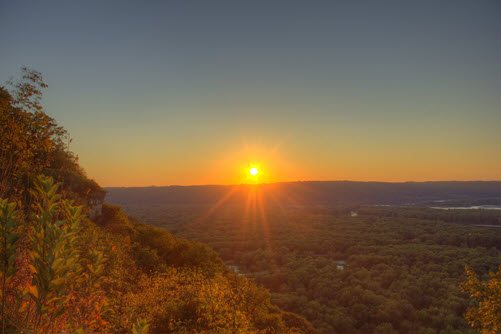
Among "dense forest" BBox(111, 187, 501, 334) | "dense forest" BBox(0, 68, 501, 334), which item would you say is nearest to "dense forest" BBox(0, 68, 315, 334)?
"dense forest" BBox(0, 68, 501, 334)

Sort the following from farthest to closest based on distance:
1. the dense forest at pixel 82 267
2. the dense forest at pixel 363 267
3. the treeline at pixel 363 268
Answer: the treeline at pixel 363 268 → the dense forest at pixel 363 267 → the dense forest at pixel 82 267

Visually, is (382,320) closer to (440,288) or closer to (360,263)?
(440,288)

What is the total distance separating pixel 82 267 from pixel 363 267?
6893 cm

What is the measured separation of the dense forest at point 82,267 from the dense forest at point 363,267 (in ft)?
43.6

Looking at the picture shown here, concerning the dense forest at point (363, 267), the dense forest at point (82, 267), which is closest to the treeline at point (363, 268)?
the dense forest at point (363, 267)

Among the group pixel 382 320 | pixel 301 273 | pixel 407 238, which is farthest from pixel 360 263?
pixel 407 238

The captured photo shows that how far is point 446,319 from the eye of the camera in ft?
133

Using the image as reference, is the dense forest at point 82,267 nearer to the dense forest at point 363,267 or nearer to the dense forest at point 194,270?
the dense forest at point 194,270

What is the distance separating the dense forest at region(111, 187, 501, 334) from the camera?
4234 centimetres

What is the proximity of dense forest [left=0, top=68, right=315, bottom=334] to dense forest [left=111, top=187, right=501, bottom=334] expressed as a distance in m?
13.3

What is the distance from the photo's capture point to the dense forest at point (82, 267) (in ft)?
9.34

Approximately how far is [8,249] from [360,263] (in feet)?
247

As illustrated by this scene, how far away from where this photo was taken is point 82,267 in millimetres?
3721

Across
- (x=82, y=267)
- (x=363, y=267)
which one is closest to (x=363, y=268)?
(x=363, y=267)
